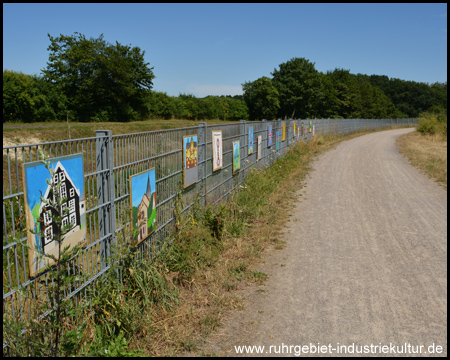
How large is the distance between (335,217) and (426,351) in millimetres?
5028

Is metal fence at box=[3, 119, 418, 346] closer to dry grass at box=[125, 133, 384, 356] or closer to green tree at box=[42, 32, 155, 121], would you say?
dry grass at box=[125, 133, 384, 356]

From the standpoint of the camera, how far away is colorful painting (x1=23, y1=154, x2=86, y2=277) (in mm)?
A: 2859

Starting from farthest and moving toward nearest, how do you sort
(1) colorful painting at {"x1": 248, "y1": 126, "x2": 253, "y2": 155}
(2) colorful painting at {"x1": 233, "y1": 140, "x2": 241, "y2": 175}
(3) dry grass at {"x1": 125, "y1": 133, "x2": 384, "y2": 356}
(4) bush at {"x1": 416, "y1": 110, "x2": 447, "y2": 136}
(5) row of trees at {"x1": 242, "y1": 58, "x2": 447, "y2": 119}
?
(5) row of trees at {"x1": 242, "y1": 58, "x2": 447, "y2": 119} < (4) bush at {"x1": 416, "y1": 110, "x2": 447, "y2": 136} < (1) colorful painting at {"x1": 248, "y1": 126, "x2": 253, "y2": 155} < (2) colorful painting at {"x1": 233, "y1": 140, "x2": 241, "y2": 175} < (3) dry grass at {"x1": 125, "y1": 133, "x2": 384, "y2": 356}

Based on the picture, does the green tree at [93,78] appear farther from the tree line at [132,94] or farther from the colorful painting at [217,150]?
the colorful painting at [217,150]

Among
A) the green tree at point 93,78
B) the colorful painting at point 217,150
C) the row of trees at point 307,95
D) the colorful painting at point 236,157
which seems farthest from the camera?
the row of trees at point 307,95

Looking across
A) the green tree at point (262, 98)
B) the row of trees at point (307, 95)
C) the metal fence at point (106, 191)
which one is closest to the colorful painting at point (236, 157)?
the metal fence at point (106, 191)

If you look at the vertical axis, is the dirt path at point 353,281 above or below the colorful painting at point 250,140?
below

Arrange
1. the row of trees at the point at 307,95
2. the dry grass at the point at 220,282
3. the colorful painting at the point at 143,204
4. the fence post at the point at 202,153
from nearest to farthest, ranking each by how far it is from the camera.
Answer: the dry grass at the point at 220,282, the colorful painting at the point at 143,204, the fence post at the point at 202,153, the row of trees at the point at 307,95

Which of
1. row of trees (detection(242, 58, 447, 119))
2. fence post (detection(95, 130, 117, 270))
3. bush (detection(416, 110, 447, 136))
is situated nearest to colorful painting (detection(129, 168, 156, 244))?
fence post (detection(95, 130, 117, 270))

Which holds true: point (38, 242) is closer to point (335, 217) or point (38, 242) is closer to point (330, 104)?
point (335, 217)

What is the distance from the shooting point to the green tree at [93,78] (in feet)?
164

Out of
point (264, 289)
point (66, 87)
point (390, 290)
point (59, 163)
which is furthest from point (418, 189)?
point (66, 87)

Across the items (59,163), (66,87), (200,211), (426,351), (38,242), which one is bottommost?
(426,351)

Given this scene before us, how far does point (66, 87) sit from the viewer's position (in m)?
50.0
